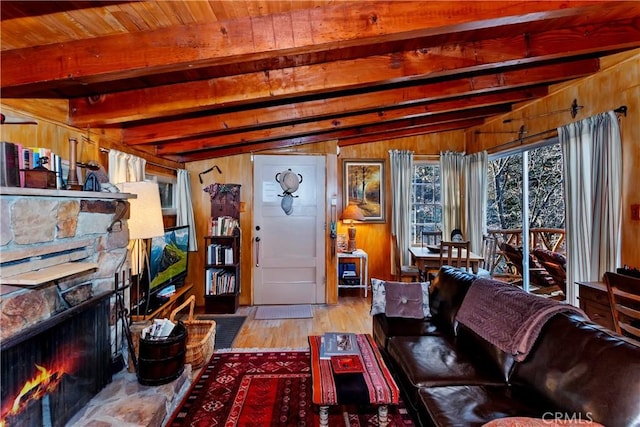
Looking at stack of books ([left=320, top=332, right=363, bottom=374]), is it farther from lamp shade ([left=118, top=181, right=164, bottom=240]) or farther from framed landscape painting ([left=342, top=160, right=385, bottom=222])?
framed landscape painting ([left=342, top=160, right=385, bottom=222])

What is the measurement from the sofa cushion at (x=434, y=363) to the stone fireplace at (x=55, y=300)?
1.95 m

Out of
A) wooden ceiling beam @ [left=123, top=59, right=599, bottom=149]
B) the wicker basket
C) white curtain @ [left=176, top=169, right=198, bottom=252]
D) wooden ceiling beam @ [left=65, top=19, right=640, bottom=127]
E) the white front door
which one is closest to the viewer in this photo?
wooden ceiling beam @ [left=65, top=19, right=640, bottom=127]

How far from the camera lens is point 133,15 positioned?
1.50m

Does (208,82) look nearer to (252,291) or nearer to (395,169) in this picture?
(252,291)

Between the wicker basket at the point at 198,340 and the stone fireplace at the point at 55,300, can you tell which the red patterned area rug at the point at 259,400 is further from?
the stone fireplace at the point at 55,300

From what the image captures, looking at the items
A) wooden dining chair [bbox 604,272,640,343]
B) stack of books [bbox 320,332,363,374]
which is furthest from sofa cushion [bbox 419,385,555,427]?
wooden dining chair [bbox 604,272,640,343]

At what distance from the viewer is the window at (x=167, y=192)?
3.79 m

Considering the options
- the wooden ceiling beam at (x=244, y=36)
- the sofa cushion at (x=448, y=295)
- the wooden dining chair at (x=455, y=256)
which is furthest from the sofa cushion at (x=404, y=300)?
the wooden ceiling beam at (x=244, y=36)

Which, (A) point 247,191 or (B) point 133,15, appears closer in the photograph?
(B) point 133,15

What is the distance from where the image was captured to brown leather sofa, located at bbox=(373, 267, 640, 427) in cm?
127

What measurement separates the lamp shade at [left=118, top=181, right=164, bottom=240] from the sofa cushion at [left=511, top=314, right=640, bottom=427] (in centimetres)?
257

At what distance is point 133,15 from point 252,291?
366cm

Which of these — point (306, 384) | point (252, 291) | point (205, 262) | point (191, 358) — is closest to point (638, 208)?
point (306, 384)

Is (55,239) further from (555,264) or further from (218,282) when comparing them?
(555,264)
